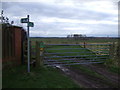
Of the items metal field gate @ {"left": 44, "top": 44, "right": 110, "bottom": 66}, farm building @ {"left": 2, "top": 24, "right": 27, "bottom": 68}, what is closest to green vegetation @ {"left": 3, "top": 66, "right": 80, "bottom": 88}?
farm building @ {"left": 2, "top": 24, "right": 27, "bottom": 68}

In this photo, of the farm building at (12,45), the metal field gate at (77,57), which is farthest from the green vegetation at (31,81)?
the metal field gate at (77,57)

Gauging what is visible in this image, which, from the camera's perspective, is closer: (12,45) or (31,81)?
(31,81)

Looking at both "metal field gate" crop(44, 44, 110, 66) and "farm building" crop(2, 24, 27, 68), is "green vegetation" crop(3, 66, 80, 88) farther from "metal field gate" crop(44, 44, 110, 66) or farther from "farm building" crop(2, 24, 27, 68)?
"metal field gate" crop(44, 44, 110, 66)

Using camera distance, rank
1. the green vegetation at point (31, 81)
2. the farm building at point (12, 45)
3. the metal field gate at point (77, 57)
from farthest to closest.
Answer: the metal field gate at point (77, 57) < the farm building at point (12, 45) < the green vegetation at point (31, 81)

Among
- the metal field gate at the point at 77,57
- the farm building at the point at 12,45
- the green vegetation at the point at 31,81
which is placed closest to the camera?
the green vegetation at the point at 31,81

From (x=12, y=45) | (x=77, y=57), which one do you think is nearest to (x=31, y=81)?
(x=12, y=45)

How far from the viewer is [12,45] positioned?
20.0 feet

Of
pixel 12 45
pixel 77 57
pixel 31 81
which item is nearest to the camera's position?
pixel 31 81

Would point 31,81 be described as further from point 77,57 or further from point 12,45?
point 77,57

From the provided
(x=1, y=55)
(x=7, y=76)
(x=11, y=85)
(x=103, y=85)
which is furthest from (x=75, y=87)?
(x=1, y=55)

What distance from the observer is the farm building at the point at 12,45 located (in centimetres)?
549

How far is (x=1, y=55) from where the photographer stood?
5270 mm

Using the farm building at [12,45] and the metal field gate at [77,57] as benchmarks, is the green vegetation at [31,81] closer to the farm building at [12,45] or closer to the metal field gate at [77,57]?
the farm building at [12,45]

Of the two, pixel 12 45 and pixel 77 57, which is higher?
pixel 12 45
